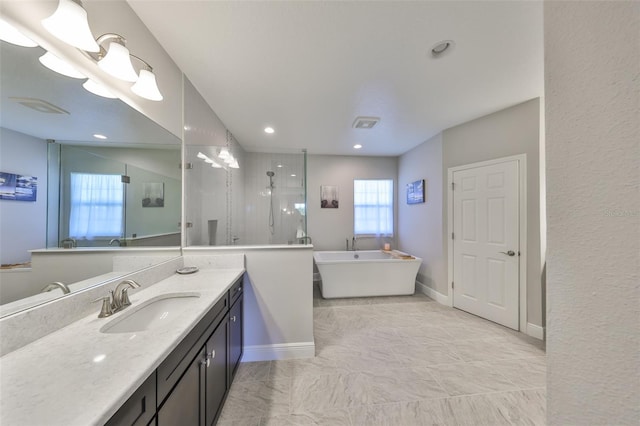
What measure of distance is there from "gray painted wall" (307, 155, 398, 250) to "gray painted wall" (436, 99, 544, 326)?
189cm

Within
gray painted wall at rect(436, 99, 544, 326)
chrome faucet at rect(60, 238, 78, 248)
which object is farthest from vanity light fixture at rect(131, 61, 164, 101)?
gray painted wall at rect(436, 99, 544, 326)

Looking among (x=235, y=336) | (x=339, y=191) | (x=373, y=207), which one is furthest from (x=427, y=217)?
(x=235, y=336)

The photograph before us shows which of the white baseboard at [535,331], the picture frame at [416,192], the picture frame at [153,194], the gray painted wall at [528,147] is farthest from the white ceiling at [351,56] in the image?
the white baseboard at [535,331]

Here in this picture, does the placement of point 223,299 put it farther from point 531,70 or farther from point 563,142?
point 531,70

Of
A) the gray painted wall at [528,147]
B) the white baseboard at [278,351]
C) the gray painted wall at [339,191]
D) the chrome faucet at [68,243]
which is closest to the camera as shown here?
the chrome faucet at [68,243]

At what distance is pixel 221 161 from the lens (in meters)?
3.00

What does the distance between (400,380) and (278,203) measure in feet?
7.45

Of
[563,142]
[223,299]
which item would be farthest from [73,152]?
[563,142]

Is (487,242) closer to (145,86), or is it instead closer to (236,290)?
(236,290)

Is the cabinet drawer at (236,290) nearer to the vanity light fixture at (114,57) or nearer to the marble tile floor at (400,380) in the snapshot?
the marble tile floor at (400,380)

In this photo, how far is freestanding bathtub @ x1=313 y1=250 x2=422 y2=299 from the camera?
11.6 ft

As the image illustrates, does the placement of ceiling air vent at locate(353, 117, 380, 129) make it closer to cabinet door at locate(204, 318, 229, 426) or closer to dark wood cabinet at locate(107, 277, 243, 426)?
dark wood cabinet at locate(107, 277, 243, 426)

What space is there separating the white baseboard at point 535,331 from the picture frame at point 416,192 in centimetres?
207

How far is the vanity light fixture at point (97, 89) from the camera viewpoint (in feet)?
3.79
